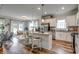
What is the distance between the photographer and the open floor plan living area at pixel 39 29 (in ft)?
7.77

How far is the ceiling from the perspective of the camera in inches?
90.8

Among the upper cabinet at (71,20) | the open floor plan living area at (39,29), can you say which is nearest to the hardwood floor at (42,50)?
the open floor plan living area at (39,29)

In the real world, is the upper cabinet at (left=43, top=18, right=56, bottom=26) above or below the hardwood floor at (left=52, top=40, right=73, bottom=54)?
above

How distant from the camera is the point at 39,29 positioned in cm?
257

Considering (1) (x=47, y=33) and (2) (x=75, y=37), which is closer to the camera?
(2) (x=75, y=37)

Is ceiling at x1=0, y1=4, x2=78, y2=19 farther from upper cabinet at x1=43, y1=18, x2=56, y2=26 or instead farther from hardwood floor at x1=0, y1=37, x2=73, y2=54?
hardwood floor at x1=0, y1=37, x2=73, y2=54

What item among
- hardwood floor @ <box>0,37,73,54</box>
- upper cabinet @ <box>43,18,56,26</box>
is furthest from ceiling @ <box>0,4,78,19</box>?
hardwood floor @ <box>0,37,73,54</box>

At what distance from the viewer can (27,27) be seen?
255 cm

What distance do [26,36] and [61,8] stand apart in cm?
128

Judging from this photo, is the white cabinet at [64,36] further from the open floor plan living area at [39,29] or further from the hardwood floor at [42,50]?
the hardwood floor at [42,50]

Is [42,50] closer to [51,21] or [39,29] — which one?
[39,29]

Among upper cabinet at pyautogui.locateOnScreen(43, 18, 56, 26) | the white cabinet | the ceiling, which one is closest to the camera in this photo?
the ceiling
